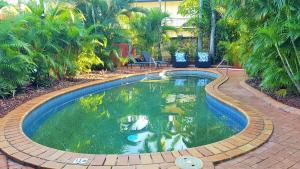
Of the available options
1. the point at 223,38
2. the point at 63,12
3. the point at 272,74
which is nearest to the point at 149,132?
the point at 272,74

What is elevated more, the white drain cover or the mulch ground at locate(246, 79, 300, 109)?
the mulch ground at locate(246, 79, 300, 109)

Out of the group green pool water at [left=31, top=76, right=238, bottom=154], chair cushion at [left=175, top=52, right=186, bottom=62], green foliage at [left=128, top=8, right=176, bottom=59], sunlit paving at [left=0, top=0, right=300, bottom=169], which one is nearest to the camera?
sunlit paving at [left=0, top=0, right=300, bottom=169]

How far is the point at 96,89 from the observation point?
30.0ft

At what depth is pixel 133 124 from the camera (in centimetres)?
577

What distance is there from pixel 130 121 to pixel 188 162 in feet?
9.27

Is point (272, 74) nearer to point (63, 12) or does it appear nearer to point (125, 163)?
point (125, 163)

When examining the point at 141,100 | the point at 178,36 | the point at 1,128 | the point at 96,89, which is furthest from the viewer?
the point at 178,36

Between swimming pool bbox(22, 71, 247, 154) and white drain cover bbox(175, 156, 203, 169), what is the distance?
1.04 m

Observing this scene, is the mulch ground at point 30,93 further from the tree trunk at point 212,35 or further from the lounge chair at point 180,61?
the tree trunk at point 212,35

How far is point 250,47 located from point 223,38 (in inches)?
255

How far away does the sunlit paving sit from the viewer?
3.55m

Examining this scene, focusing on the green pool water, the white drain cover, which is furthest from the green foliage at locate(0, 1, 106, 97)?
the white drain cover

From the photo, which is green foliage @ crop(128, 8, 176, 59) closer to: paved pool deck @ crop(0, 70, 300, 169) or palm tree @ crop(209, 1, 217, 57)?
palm tree @ crop(209, 1, 217, 57)

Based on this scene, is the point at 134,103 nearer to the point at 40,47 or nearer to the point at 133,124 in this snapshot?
the point at 133,124
